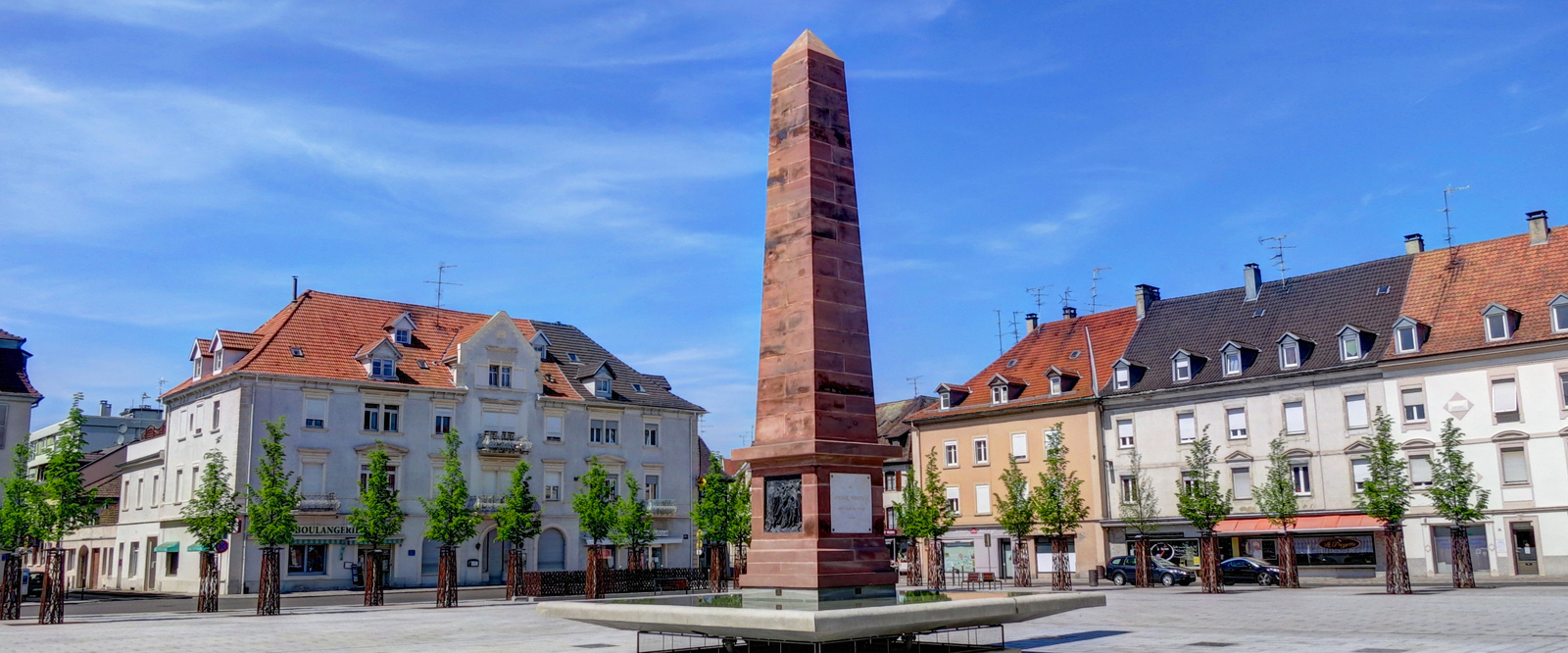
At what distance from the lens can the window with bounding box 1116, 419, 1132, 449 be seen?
5544 cm

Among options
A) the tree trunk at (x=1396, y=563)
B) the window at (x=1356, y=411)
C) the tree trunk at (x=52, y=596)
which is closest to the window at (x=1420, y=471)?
the window at (x=1356, y=411)

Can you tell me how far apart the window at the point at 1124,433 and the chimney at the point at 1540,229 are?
1756cm

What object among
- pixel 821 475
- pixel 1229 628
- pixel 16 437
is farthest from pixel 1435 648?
pixel 16 437

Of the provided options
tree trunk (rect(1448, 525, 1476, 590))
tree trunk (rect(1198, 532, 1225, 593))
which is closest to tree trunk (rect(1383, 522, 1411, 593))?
tree trunk (rect(1448, 525, 1476, 590))

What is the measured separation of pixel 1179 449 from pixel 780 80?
125 ft

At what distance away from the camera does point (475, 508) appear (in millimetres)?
52969

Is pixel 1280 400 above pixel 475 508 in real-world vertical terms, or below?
above

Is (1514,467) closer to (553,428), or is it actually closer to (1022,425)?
(1022,425)

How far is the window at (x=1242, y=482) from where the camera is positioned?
50.8m

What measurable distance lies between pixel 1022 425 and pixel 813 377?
42.2 meters

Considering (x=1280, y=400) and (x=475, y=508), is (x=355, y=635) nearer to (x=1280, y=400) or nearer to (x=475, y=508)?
(x=475, y=508)

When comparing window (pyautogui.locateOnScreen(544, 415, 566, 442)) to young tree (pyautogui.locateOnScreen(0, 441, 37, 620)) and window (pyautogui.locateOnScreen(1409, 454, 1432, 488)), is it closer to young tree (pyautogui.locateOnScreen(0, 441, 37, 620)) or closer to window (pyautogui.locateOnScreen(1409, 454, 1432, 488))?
young tree (pyautogui.locateOnScreen(0, 441, 37, 620))

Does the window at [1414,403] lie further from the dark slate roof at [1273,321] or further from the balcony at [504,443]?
the balcony at [504,443]

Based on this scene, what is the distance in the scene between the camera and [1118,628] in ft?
81.3
